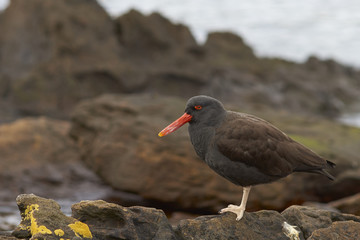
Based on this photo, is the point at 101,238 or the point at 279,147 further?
the point at 279,147

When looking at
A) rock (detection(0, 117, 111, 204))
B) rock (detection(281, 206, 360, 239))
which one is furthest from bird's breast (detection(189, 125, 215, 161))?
rock (detection(0, 117, 111, 204))

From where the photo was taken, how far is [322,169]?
5.53m

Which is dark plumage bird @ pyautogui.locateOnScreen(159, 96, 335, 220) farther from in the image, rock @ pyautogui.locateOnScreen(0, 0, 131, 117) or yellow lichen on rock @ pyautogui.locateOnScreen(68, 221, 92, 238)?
rock @ pyautogui.locateOnScreen(0, 0, 131, 117)

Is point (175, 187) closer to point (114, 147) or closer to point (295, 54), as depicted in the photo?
point (114, 147)

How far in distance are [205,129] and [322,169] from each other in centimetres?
133

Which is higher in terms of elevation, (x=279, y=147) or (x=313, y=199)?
(x=279, y=147)

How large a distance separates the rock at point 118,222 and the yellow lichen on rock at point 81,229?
6 cm

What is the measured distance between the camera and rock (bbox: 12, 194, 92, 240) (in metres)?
3.96

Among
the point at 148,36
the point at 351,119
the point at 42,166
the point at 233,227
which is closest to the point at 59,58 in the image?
the point at 148,36

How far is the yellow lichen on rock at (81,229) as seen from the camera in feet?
13.4

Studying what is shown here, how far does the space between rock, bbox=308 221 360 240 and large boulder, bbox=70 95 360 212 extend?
4.29 metres

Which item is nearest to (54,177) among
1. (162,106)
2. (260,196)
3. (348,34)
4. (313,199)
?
(162,106)

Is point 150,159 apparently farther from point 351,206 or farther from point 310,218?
point 310,218

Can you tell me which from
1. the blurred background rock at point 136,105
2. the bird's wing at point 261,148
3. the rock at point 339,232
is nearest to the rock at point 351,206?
the blurred background rock at point 136,105
